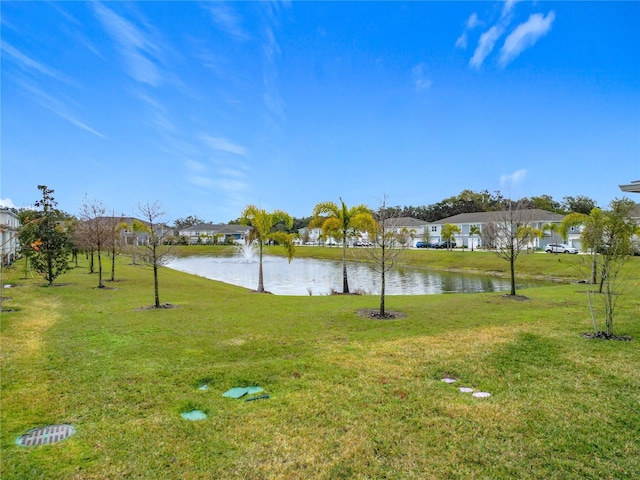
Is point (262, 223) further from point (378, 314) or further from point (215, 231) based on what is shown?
point (215, 231)

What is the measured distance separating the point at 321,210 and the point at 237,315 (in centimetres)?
1014

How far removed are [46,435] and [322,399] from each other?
3.33m

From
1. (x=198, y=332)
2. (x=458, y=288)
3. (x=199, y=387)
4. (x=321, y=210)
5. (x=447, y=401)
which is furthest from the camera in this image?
(x=458, y=288)

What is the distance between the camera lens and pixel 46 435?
14.8 ft

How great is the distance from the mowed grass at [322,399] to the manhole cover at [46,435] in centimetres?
12

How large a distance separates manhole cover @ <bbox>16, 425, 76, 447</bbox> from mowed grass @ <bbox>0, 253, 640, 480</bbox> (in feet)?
0.40

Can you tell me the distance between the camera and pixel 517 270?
37.1 meters

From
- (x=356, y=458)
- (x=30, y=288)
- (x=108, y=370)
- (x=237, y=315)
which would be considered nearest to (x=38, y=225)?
(x=30, y=288)

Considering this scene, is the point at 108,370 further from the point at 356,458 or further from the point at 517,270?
the point at 517,270

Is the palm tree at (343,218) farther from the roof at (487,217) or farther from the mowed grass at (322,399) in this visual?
the roof at (487,217)

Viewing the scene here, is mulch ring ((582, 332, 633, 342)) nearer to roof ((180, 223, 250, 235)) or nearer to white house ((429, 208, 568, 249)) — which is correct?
white house ((429, 208, 568, 249))


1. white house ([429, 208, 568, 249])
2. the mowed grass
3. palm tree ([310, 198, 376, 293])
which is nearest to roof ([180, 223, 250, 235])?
white house ([429, 208, 568, 249])

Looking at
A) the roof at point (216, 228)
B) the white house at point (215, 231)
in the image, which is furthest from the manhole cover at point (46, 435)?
the roof at point (216, 228)

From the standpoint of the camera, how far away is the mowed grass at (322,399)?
3971 mm
